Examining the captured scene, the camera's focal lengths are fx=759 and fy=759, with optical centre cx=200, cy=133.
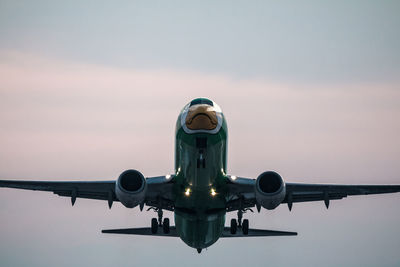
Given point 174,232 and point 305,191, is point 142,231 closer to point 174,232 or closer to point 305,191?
point 174,232

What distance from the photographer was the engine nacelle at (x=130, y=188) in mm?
35188

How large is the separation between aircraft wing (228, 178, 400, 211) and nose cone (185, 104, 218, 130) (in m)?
4.08

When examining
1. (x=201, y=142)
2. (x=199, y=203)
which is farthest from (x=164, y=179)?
(x=201, y=142)

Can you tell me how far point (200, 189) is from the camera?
1442 inches

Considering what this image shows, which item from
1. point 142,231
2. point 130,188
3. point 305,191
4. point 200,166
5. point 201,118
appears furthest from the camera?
point 142,231

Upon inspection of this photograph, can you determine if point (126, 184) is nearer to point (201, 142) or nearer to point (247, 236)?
point (201, 142)

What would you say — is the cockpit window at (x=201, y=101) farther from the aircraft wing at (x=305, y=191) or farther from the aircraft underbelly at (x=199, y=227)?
the aircraft underbelly at (x=199, y=227)

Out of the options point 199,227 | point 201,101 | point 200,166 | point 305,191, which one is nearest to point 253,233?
point 305,191

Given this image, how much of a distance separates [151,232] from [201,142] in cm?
1128

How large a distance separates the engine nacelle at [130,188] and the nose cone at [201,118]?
11.3 ft

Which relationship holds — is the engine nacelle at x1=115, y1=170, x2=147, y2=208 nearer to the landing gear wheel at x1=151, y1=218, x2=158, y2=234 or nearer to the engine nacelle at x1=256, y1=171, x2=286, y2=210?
the engine nacelle at x1=256, y1=171, x2=286, y2=210

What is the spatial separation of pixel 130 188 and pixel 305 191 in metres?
9.97

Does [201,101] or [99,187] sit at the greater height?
[201,101]

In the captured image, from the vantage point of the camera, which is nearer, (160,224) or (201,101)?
(201,101)
